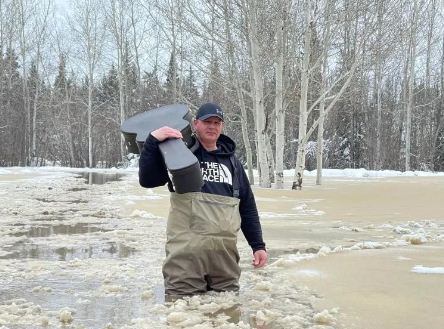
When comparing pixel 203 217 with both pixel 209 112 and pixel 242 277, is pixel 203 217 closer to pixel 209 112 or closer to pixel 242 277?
pixel 209 112

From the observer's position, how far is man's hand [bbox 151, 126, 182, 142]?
363cm

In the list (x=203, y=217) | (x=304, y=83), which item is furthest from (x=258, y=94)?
(x=203, y=217)

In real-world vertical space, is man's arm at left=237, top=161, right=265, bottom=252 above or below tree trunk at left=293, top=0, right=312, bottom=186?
below

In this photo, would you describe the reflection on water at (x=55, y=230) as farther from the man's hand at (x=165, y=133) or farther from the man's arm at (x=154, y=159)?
the man's hand at (x=165, y=133)

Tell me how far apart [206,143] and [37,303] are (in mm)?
1560

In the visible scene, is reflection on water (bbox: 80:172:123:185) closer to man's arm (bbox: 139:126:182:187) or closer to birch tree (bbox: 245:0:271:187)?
birch tree (bbox: 245:0:271:187)

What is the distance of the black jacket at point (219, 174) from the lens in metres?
3.72

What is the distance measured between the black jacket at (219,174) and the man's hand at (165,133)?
30 mm

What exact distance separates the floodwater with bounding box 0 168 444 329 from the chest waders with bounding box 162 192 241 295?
0.50ft

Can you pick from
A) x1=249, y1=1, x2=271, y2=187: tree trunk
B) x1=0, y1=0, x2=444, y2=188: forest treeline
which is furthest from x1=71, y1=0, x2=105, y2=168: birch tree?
x1=249, y1=1, x2=271, y2=187: tree trunk

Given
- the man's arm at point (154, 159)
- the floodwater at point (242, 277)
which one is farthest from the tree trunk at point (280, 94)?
the man's arm at point (154, 159)

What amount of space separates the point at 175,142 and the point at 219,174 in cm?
50

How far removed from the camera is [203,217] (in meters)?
3.78

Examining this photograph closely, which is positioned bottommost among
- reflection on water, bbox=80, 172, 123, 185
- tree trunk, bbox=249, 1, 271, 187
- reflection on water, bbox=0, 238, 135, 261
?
reflection on water, bbox=0, 238, 135, 261
